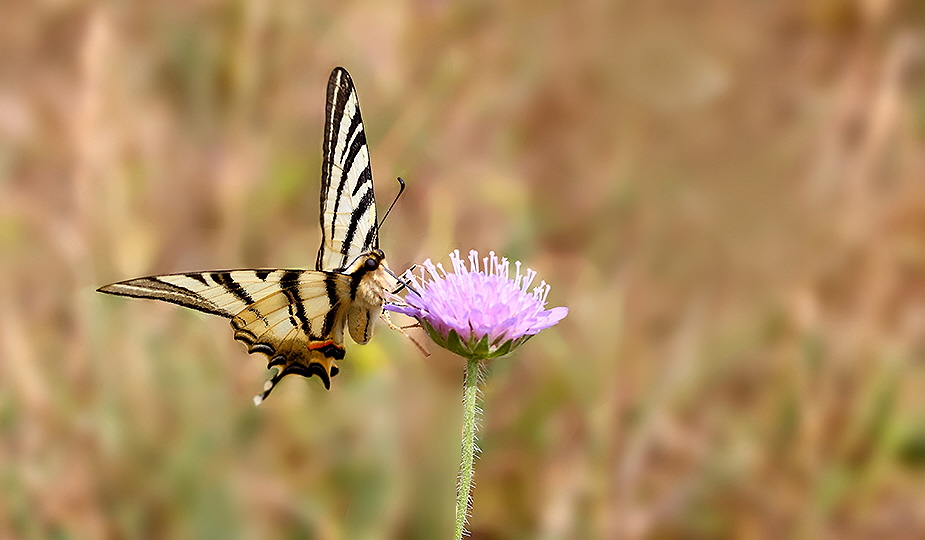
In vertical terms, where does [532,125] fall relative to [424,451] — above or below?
above

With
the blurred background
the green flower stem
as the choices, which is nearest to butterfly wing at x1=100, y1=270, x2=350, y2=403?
the green flower stem

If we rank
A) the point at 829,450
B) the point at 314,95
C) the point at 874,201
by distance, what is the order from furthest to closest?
the point at 314,95 < the point at 874,201 < the point at 829,450

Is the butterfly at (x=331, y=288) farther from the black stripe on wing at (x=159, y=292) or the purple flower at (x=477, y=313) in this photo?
the purple flower at (x=477, y=313)

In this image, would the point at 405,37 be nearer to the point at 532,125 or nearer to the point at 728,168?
the point at 532,125

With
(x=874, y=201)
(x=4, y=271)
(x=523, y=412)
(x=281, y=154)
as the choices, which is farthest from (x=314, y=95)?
(x=874, y=201)

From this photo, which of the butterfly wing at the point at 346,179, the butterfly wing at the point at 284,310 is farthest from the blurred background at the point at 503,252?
the butterfly wing at the point at 284,310

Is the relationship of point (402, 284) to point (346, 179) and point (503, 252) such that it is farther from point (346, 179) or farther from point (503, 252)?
point (503, 252)
